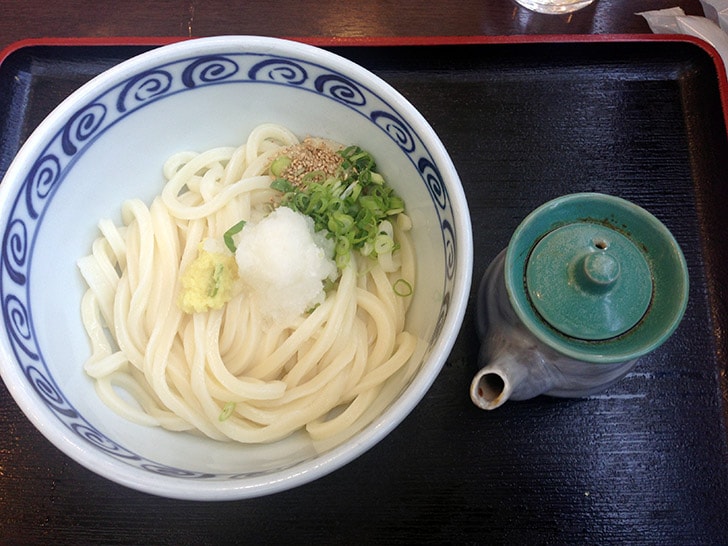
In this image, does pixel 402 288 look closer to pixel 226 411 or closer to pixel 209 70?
pixel 226 411

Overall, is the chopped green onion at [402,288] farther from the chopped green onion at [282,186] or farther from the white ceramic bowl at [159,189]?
the chopped green onion at [282,186]

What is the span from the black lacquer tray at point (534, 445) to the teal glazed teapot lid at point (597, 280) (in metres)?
0.28

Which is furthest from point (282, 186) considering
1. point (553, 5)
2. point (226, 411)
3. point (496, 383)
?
point (553, 5)

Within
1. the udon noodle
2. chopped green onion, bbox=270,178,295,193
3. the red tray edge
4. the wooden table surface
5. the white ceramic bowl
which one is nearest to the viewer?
the white ceramic bowl

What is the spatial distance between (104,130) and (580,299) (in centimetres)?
110

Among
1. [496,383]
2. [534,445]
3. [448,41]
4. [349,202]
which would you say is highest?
[448,41]

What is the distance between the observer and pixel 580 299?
3.80ft

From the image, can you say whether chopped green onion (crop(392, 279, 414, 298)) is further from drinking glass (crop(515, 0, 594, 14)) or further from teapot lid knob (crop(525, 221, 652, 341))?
drinking glass (crop(515, 0, 594, 14))

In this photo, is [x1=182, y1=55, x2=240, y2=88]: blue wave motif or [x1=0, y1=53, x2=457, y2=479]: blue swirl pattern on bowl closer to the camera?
[x1=0, y1=53, x2=457, y2=479]: blue swirl pattern on bowl

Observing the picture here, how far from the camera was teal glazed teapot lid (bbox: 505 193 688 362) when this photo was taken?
1124mm

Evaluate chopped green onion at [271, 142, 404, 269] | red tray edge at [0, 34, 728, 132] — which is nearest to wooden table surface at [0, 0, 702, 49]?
red tray edge at [0, 34, 728, 132]

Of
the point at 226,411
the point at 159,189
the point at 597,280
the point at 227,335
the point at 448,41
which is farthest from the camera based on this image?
the point at 448,41

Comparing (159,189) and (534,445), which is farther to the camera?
(159,189)

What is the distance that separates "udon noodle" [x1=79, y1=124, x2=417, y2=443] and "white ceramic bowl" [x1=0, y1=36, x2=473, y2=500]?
41 mm
